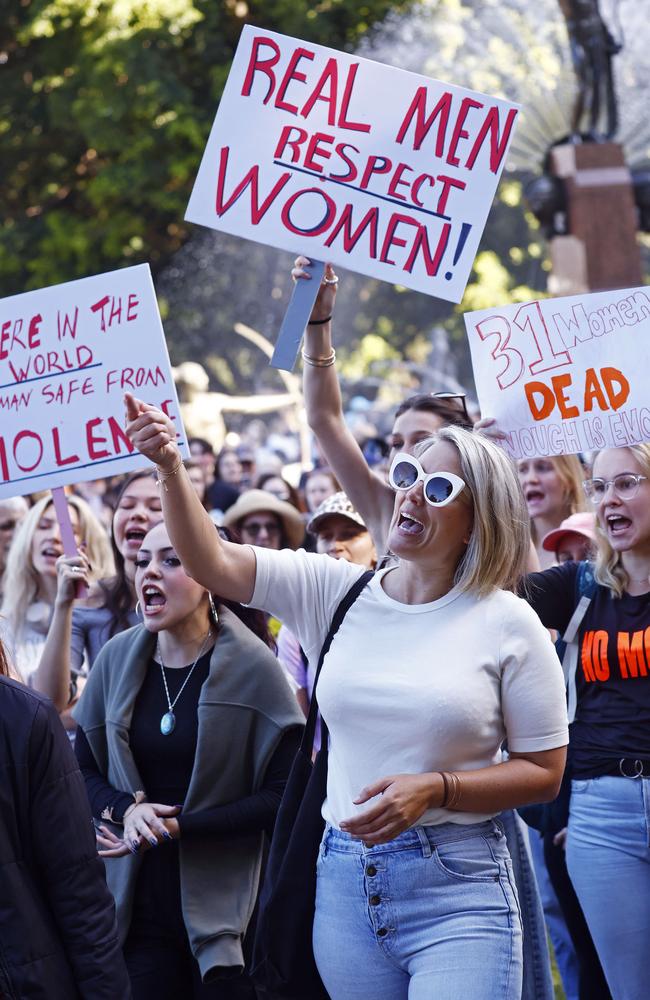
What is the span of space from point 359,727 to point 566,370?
64.2 inches

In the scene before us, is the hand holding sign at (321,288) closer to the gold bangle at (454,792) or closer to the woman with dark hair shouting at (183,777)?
the woman with dark hair shouting at (183,777)

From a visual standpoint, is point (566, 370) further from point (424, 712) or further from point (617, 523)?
point (424, 712)

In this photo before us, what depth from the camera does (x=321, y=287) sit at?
12.7 ft

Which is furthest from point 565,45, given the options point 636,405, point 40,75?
point 636,405

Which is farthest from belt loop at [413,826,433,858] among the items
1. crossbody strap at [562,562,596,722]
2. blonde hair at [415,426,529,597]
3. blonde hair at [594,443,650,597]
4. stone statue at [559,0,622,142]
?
stone statue at [559,0,622,142]

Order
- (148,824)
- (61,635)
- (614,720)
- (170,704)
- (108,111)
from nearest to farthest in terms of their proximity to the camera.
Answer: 1. (148,824)
2. (614,720)
3. (170,704)
4. (61,635)
5. (108,111)

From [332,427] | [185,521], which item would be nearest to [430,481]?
[185,521]

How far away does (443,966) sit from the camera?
8.75 feet

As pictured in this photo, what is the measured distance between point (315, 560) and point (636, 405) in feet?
4.52

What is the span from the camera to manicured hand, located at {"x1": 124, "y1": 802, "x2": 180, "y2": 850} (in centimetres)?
351

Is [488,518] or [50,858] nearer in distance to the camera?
[50,858]

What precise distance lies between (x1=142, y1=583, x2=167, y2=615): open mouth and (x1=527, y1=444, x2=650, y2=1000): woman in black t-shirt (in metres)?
0.98

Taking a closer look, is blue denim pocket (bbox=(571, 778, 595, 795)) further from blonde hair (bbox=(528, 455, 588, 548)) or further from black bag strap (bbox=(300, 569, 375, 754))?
blonde hair (bbox=(528, 455, 588, 548))

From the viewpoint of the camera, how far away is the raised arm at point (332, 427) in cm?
379
